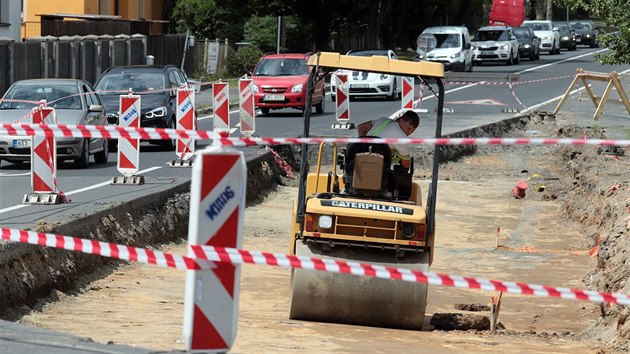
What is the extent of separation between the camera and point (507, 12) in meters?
80.2

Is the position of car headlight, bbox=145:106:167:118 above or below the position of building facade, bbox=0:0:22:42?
below

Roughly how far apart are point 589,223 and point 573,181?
503 centimetres

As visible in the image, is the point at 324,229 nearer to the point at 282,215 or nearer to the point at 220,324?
the point at 220,324

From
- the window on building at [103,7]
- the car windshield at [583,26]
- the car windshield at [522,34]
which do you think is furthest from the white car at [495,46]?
the car windshield at [583,26]

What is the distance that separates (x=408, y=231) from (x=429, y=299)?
3.06m

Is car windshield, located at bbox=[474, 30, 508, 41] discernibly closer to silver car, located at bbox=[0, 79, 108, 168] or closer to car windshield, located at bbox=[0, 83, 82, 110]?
silver car, located at bbox=[0, 79, 108, 168]

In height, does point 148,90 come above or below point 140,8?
above

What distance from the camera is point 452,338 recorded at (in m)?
11.5

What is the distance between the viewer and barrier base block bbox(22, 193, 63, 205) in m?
15.4

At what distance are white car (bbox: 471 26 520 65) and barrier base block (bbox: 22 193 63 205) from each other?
→ 4875 cm

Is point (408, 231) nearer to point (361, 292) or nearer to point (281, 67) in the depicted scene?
point (361, 292)

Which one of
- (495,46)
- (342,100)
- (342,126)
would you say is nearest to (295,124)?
(342,126)

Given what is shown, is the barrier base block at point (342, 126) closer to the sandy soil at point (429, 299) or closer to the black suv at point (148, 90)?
the black suv at point (148, 90)

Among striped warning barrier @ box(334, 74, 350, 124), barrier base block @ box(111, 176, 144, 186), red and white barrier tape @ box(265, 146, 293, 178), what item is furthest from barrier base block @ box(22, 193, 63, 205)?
striped warning barrier @ box(334, 74, 350, 124)
